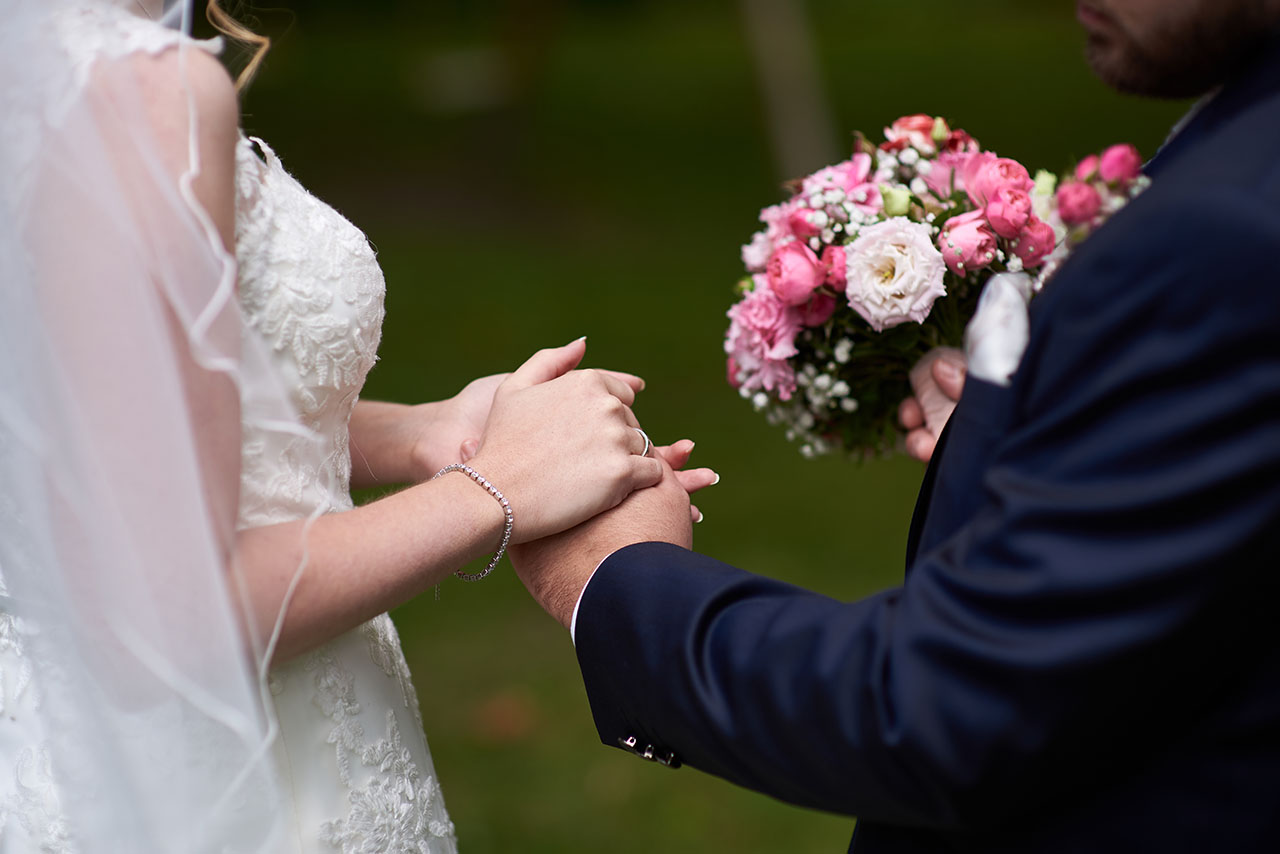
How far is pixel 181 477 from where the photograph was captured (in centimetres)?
158

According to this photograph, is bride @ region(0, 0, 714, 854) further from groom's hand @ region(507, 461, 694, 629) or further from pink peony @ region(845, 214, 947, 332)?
pink peony @ region(845, 214, 947, 332)

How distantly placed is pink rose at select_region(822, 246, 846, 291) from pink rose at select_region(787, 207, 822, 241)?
0.20 feet

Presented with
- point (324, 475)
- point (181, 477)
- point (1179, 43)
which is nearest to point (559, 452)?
point (324, 475)

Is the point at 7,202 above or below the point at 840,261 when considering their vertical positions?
above

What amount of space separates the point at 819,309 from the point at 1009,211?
43 centimetres

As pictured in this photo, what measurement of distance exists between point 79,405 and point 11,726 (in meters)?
0.63

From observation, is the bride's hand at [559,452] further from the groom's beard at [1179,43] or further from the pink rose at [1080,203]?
the groom's beard at [1179,43]

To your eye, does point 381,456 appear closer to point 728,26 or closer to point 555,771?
point 555,771

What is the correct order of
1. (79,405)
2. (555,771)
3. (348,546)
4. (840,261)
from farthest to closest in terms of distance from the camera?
1. (555,771)
2. (840,261)
3. (348,546)
4. (79,405)

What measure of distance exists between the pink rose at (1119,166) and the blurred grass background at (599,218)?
1.31m

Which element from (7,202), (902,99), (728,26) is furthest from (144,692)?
(728,26)

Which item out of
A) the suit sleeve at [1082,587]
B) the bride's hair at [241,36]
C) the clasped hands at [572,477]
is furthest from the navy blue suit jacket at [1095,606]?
the bride's hair at [241,36]

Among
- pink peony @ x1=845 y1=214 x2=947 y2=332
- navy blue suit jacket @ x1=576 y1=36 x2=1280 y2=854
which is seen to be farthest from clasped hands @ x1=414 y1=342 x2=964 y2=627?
navy blue suit jacket @ x1=576 y1=36 x2=1280 y2=854

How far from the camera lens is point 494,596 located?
612cm
